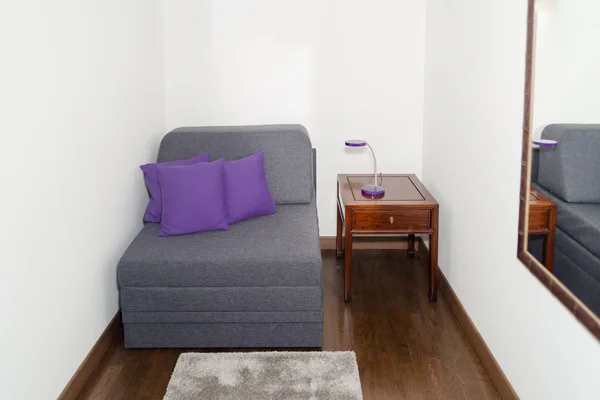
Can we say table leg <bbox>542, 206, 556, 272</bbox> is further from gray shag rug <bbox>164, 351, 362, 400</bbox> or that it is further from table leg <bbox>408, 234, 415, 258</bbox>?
table leg <bbox>408, 234, 415, 258</bbox>

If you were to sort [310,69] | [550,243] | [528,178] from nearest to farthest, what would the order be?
[550,243], [528,178], [310,69]

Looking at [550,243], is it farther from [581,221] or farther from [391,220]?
[391,220]

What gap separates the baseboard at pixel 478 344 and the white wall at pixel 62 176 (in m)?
1.70

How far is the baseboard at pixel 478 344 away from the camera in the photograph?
2.68 meters

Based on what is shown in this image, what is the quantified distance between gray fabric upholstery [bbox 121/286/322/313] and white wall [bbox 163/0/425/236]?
1439 millimetres

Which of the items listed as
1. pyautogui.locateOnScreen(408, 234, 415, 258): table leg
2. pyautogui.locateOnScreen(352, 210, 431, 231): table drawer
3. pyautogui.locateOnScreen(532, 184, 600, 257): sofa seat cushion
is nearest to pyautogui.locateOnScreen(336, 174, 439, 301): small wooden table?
pyautogui.locateOnScreen(352, 210, 431, 231): table drawer

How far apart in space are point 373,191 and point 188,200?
1012 millimetres

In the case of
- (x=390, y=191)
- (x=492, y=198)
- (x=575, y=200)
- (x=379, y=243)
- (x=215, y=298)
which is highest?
(x=575, y=200)

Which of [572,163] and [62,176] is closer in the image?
[572,163]

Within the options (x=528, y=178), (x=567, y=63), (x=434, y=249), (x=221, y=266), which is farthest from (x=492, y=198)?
(x=221, y=266)

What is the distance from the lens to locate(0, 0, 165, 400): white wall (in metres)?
2.21

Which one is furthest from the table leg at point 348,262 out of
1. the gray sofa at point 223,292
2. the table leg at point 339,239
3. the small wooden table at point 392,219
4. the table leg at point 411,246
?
the table leg at point 411,246

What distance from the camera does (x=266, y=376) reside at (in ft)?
9.42

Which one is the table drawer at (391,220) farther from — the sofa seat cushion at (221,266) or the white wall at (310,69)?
the white wall at (310,69)
